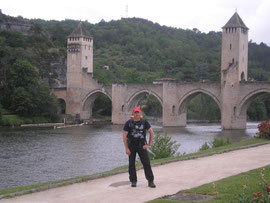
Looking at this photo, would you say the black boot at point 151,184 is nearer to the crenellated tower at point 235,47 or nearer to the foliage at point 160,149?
the foliage at point 160,149

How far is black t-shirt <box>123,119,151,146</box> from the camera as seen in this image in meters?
8.86

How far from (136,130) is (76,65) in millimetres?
46288

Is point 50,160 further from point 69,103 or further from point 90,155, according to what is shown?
point 69,103

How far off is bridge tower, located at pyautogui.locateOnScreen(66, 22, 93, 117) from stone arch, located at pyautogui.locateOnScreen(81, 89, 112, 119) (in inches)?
24.7

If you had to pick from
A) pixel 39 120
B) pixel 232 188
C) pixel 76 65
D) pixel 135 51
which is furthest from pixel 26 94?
pixel 135 51

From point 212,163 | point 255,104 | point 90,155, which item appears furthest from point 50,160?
point 255,104

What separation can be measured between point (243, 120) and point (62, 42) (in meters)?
45.7

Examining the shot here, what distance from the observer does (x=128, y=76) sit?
73.0 metres

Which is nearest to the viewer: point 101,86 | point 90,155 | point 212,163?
point 212,163

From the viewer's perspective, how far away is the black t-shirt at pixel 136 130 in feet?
29.1

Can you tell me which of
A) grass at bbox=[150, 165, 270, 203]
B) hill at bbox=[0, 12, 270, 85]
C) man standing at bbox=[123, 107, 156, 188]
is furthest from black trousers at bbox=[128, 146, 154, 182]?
hill at bbox=[0, 12, 270, 85]

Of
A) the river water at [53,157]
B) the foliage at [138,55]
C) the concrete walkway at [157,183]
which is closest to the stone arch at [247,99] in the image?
the foliage at [138,55]

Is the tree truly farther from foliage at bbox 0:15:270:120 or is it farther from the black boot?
the black boot

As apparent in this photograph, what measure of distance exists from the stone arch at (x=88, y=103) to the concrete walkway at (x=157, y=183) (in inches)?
1659
